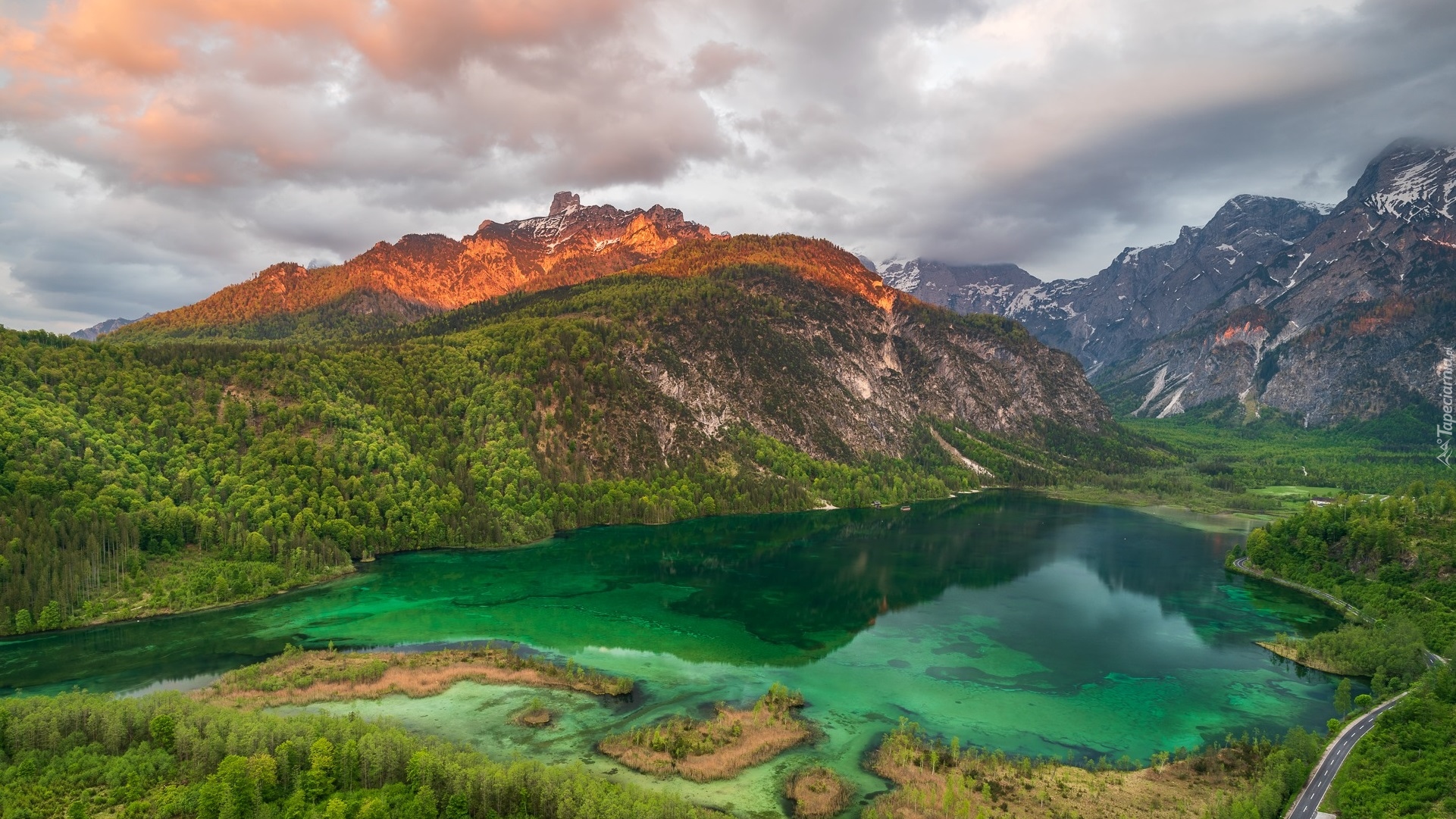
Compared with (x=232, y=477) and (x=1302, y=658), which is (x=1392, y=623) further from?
(x=232, y=477)

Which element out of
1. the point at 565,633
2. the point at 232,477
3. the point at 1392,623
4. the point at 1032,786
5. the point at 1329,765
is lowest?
the point at 1032,786

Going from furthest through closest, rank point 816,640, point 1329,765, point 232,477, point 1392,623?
point 232,477
point 816,640
point 1392,623
point 1329,765

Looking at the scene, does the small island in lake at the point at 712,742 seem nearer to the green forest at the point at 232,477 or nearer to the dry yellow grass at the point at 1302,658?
the dry yellow grass at the point at 1302,658

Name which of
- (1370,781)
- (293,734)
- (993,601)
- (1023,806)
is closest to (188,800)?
(293,734)

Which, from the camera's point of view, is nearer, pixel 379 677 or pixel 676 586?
pixel 379 677

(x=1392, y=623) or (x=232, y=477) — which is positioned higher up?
(x=232, y=477)

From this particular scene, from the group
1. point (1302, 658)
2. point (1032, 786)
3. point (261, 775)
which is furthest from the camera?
point (1302, 658)

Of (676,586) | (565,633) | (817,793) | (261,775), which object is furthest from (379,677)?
(676,586)
